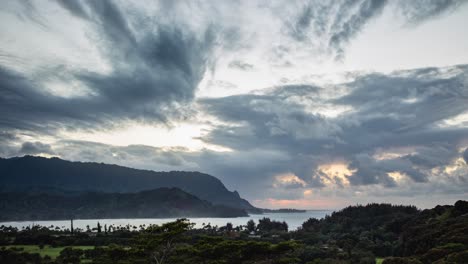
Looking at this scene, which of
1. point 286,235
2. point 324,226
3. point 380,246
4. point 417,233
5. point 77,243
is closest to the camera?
point 417,233

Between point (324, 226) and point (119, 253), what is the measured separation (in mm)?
103197

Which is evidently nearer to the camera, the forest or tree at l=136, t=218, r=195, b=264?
tree at l=136, t=218, r=195, b=264

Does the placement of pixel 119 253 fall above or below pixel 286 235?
above

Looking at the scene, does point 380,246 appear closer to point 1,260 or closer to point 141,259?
point 141,259

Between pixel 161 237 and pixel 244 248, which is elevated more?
pixel 161 237

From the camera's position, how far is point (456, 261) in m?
28.0

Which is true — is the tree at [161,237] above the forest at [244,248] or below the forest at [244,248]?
above

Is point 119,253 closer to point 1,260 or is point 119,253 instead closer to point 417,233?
point 1,260

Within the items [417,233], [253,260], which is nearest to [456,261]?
[253,260]

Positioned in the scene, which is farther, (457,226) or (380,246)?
(380,246)

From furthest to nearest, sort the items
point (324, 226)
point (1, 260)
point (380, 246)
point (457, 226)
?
point (324, 226)
point (380, 246)
point (1, 260)
point (457, 226)

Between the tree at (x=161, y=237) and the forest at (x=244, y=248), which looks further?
the forest at (x=244, y=248)

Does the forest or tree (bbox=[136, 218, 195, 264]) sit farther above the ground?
tree (bbox=[136, 218, 195, 264])

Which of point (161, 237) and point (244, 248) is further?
point (244, 248)
